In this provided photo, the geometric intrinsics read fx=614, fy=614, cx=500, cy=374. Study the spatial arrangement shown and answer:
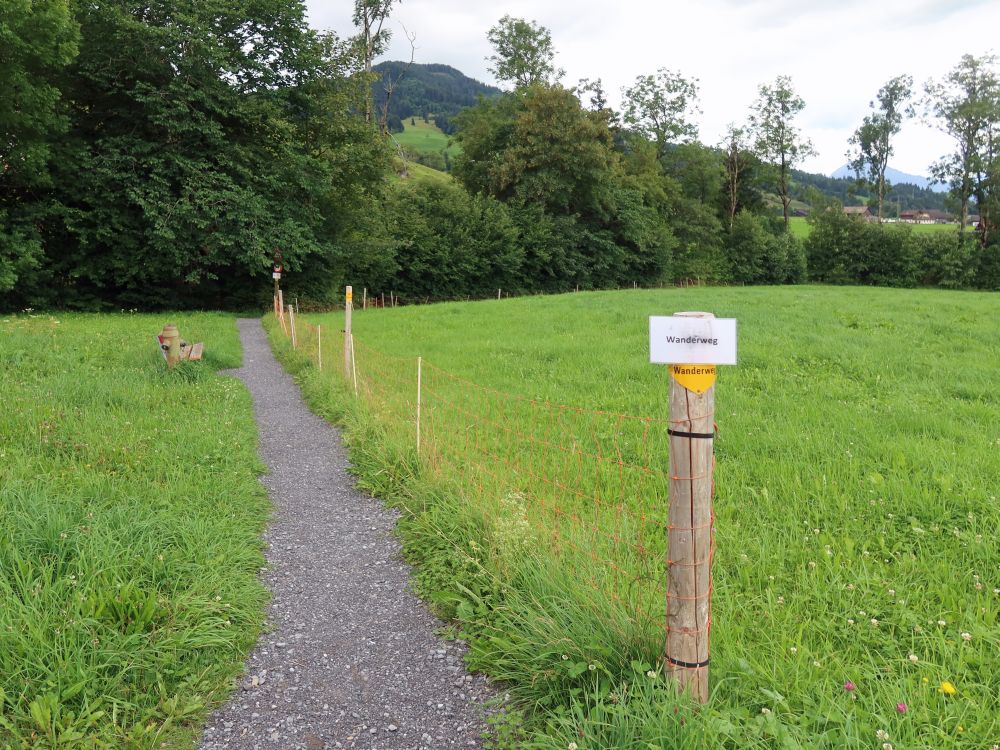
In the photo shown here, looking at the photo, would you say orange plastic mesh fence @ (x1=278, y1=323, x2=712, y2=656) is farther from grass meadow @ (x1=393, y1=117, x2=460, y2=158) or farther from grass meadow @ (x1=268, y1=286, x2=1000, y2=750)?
grass meadow @ (x1=393, y1=117, x2=460, y2=158)

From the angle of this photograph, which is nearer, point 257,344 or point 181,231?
point 257,344

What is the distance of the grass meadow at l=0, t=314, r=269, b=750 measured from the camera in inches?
110

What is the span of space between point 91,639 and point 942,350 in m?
12.8

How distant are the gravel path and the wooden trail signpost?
103cm

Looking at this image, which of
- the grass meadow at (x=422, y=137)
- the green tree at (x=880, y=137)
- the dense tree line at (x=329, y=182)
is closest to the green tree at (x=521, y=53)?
the dense tree line at (x=329, y=182)

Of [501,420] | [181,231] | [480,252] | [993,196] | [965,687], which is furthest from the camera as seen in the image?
[993,196]

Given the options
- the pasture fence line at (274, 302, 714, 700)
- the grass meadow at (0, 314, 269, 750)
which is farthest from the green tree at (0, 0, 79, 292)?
the grass meadow at (0, 314, 269, 750)

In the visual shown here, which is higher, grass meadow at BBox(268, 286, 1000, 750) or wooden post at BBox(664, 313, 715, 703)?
wooden post at BBox(664, 313, 715, 703)

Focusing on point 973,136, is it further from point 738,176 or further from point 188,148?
point 188,148

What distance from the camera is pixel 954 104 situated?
47.0 metres

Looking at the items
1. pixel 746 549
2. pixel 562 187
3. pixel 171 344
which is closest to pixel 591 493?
pixel 746 549

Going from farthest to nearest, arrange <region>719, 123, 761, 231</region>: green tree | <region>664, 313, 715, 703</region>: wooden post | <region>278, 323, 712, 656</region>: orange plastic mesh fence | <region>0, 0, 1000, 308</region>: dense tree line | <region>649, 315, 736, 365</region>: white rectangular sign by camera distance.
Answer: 1. <region>719, 123, 761, 231</region>: green tree
2. <region>0, 0, 1000, 308</region>: dense tree line
3. <region>278, 323, 712, 656</region>: orange plastic mesh fence
4. <region>664, 313, 715, 703</region>: wooden post
5. <region>649, 315, 736, 365</region>: white rectangular sign

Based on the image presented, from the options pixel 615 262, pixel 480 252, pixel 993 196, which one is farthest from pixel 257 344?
pixel 993 196

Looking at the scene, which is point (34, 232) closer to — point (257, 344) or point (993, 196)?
point (257, 344)
